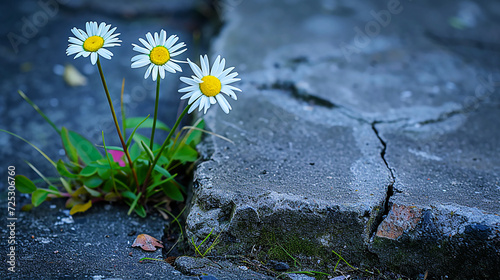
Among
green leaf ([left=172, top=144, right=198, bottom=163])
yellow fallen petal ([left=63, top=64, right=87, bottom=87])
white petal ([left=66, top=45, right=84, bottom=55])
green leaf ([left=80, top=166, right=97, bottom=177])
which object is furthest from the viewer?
yellow fallen petal ([left=63, top=64, right=87, bottom=87])

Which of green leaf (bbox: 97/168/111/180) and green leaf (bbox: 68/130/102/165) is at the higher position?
green leaf (bbox: 68/130/102/165)

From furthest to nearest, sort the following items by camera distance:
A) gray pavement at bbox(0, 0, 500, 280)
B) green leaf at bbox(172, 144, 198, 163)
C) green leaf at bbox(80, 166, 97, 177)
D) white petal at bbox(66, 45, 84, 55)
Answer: green leaf at bbox(172, 144, 198, 163), green leaf at bbox(80, 166, 97, 177), gray pavement at bbox(0, 0, 500, 280), white petal at bbox(66, 45, 84, 55)

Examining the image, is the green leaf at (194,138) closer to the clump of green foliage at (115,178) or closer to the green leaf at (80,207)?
the clump of green foliage at (115,178)

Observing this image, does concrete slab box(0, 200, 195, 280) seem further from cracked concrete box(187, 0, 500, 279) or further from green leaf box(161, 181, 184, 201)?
cracked concrete box(187, 0, 500, 279)

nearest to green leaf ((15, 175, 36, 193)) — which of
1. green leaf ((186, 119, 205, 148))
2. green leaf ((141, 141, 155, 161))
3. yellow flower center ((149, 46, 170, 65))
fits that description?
green leaf ((141, 141, 155, 161))

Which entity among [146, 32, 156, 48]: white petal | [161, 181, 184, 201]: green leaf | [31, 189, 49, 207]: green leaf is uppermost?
[146, 32, 156, 48]: white petal

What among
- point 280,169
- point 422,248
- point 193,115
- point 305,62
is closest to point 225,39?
point 305,62
